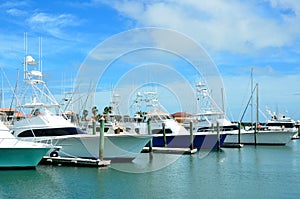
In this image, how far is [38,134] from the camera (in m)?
30.2

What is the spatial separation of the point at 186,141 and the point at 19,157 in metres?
23.8

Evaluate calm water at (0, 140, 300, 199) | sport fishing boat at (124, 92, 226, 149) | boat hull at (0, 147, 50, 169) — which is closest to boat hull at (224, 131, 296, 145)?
sport fishing boat at (124, 92, 226, 149)

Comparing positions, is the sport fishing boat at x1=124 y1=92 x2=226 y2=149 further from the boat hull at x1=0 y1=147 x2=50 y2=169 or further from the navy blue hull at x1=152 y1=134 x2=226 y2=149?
the boat hull at x1=0 y1=147 x2=50 y2=169

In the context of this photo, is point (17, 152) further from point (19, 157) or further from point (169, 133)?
point (169, 133)

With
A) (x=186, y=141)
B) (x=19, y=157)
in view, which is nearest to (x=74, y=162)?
(x=19, y=157)

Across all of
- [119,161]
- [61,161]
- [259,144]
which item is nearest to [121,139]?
[119,161]

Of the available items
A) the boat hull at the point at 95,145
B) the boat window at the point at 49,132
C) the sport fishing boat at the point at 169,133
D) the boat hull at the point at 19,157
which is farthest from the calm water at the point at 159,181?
the sport fishing boat at the point at 169,133

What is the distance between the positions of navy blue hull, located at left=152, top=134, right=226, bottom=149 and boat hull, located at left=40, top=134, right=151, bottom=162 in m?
15.2

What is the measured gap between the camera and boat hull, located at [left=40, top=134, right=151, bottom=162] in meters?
29.9

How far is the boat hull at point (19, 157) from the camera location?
2531 cm

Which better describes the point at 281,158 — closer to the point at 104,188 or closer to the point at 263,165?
the point at 263,165

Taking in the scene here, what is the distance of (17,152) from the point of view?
2541 cm

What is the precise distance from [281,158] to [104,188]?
2180 cm

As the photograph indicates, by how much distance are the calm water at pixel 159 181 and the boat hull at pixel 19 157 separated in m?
0.61
